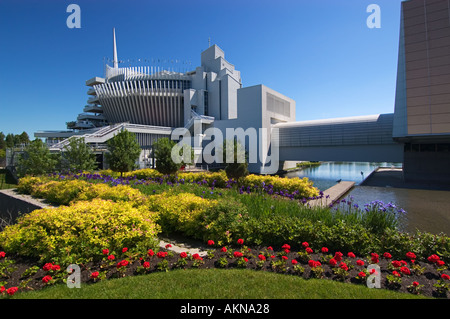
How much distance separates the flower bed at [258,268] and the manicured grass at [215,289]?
213 mm

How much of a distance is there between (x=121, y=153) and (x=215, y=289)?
49.4ft

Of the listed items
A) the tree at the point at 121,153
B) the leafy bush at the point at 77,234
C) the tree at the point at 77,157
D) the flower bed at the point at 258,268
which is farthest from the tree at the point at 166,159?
the flower bed at the point at 258,268

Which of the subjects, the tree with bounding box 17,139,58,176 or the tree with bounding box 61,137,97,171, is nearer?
the tree with bounding box 17,139,58,176

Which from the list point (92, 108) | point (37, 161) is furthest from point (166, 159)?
point (92, 108)

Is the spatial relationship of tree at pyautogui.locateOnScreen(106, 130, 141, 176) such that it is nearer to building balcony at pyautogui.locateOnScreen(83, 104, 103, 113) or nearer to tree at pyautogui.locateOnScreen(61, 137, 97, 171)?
tree at pyautogui.locateOnScreen(61, 137, 97, 171)

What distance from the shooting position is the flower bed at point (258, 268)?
3488mm

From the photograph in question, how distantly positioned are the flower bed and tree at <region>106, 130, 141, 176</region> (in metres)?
12.2

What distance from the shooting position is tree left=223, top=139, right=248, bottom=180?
13797 mm

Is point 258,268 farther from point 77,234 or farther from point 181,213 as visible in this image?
point 77,234

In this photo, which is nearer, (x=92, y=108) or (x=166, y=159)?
(x=166, y=159)

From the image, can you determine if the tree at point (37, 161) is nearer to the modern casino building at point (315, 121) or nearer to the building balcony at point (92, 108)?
the modern casino building at point (315, 121)

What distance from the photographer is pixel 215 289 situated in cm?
328

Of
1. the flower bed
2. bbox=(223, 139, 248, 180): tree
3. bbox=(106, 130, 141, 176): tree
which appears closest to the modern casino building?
bbox=(106, 130, 141, 176): tree
